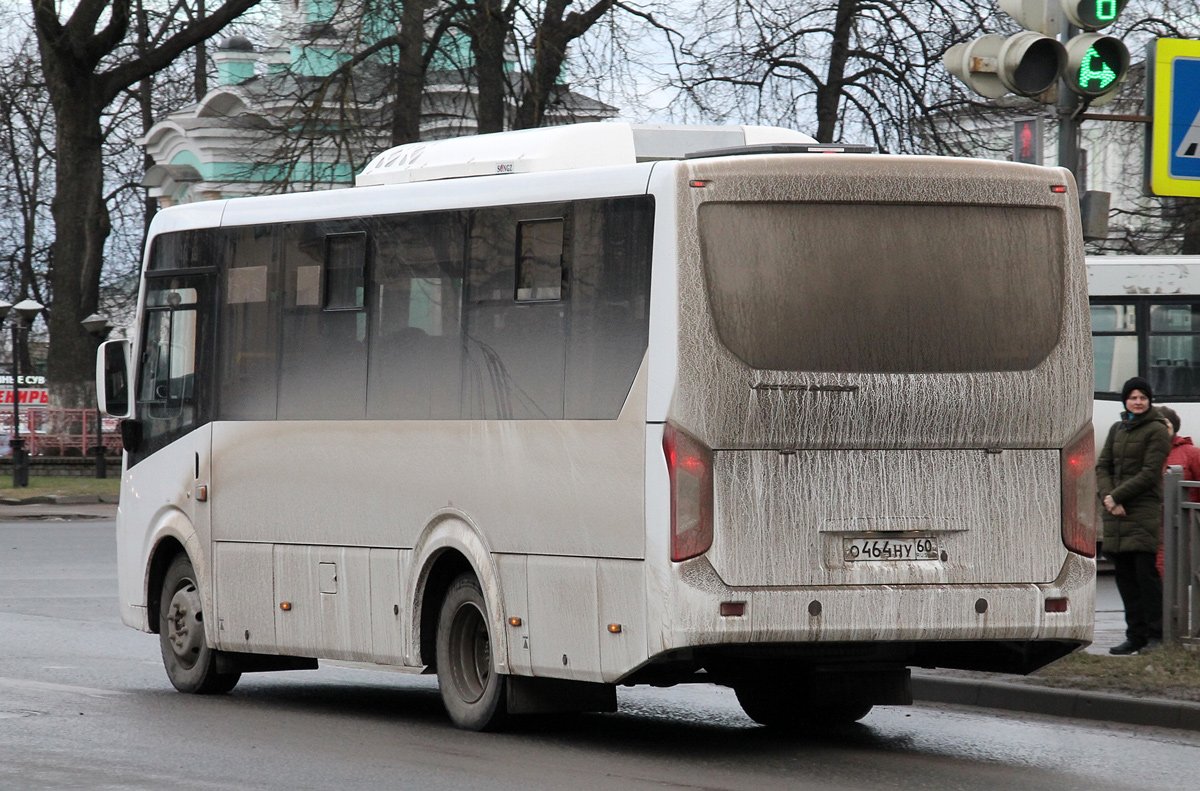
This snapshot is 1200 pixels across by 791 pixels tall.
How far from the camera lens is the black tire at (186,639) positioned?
11555mm

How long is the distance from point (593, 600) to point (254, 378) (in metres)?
3.19

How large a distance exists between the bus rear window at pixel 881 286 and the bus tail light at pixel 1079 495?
0.44m

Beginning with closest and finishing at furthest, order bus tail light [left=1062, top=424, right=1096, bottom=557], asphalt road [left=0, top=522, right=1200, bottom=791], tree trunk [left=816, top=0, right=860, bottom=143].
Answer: asphalt road [left=0, top=522, right=1200, bottom=791], bus tail light [left=1062, top=424, right=1096, bottom=557], tree trunk [left=816, top=0, right=860, bottom=143]

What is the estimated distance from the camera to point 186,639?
1170 cm

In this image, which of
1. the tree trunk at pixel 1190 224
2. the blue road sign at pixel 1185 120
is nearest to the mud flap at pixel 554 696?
the blue road sign at pixel 1185 120

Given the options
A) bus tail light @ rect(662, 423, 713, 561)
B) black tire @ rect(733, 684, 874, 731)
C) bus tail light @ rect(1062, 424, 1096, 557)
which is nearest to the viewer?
bus tail light @ rect(662, 423, 713, 561)

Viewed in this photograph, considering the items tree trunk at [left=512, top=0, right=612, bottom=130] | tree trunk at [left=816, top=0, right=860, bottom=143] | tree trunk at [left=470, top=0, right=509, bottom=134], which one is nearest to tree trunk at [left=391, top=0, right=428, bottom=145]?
tree trunk at [left=470, top=0, right=509, bottom=134]

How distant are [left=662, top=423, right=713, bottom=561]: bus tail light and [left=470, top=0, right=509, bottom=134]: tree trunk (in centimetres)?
2045

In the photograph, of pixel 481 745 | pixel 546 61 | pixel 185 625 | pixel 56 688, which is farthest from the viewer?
pixel 546 61

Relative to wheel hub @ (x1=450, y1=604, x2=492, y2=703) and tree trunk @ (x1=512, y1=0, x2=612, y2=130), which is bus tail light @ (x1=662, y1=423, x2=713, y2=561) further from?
tree trunk @ (x1=512, y1=0, x2=612, y2=130)

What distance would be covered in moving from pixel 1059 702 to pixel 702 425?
10.7 ft

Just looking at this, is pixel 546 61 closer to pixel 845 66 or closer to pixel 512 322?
pixel 845 66

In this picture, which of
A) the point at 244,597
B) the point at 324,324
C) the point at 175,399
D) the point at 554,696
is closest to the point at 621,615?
the point at 554,696

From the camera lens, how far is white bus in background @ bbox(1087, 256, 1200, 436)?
73.5ft
